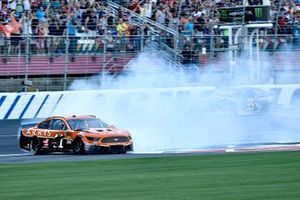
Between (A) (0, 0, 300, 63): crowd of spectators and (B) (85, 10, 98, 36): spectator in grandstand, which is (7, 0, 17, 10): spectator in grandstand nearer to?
(A) (0, 0, 300, 63): crowd of spectators

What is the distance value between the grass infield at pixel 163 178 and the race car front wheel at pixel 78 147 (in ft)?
6.55

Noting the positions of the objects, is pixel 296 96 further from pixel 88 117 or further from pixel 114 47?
pixel 88 117

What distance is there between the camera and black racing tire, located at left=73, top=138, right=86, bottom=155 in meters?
19.5

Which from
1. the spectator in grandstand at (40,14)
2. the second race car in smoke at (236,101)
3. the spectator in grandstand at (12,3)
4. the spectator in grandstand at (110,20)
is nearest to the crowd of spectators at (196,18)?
the spectator in grandstand at (110,20)

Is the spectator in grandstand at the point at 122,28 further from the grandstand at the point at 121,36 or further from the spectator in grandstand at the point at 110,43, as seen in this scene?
the spectator in grandstand at the point at 110,43

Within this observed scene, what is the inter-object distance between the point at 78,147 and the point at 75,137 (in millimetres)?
218

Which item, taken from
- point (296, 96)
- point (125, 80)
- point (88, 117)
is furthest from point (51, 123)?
point (296, 96)

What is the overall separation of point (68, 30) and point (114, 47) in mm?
1449

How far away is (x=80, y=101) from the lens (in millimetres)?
25719

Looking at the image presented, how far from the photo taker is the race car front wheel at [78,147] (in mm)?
19469

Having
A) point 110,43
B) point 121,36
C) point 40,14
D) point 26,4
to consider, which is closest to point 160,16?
point 121,36

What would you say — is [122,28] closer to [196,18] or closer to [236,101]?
[196,18]

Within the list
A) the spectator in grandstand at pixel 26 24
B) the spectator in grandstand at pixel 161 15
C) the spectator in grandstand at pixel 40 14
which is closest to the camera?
the spectator in grandstand at pixel 26 24

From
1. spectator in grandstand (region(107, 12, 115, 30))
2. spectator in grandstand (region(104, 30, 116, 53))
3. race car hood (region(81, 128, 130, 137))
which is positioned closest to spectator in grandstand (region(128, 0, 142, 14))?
spectator in grandstand (region(107, 12, 115, 30))
